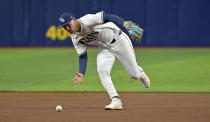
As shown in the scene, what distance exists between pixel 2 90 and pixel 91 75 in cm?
285

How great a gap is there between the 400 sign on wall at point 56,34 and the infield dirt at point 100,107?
11.8m

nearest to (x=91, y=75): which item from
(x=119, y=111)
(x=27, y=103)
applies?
(x=27, y=103)

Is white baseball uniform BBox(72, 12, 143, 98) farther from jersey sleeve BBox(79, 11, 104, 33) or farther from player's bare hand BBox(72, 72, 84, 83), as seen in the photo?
player's bare hand BBox(72, 72, 84, 83)

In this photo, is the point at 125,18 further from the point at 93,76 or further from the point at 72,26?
the point at 72,26

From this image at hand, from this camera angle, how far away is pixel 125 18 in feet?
63.8

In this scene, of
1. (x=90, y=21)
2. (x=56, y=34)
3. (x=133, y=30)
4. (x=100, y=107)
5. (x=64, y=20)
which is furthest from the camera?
(x=56, y=34)

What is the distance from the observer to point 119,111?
6406 mm

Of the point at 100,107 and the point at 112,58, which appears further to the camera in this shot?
the point at 100,107

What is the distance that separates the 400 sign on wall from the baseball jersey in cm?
1376

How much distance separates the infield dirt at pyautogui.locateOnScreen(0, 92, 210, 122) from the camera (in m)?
5.85

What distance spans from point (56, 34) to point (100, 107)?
45.0 feet

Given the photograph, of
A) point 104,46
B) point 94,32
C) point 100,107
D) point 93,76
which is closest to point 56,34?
point 93,76

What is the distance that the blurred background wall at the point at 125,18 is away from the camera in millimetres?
19359

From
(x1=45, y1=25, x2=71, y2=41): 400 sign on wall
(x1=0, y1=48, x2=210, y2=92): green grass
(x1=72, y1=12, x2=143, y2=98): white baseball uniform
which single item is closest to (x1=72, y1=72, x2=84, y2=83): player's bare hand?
(x1=72, y1=12, x2=143, y2=98): white baseball uniform
